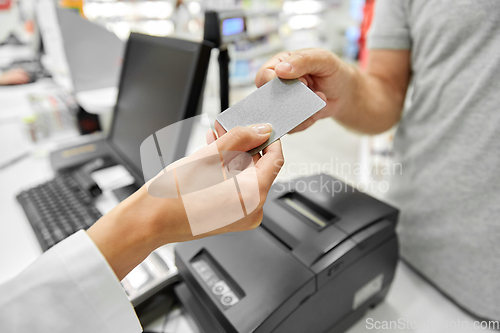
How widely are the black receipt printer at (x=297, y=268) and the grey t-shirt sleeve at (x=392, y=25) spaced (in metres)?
0.41

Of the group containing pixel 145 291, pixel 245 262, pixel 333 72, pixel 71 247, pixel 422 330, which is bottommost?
pixel 422 330

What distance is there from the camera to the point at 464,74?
2.06 feet

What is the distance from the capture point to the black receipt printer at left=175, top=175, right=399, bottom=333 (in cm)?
48

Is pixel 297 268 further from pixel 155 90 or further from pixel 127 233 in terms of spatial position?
pixel 155 90

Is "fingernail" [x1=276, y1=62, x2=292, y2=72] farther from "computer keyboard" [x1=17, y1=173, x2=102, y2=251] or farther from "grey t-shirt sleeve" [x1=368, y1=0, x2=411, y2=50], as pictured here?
"computer keyboard" [x1=17, y1=173, x2=102, y2=251]

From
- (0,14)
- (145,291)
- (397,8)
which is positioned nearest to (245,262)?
(145,291)

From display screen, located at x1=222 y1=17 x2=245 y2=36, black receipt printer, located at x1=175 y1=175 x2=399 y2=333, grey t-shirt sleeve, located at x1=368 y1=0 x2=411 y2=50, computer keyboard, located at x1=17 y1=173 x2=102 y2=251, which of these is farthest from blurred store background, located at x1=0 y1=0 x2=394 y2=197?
computer keyboard, located at x1=17 y1=173 x2=102 y2=251

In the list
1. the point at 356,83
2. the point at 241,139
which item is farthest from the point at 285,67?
the point at 356,83

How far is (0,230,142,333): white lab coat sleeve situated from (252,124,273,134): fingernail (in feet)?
0.90

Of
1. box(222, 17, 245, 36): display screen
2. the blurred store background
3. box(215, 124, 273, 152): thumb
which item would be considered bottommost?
the blurred store background

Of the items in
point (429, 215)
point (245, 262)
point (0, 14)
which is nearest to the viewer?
point (245, 262)

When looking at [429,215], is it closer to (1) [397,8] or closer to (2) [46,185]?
(1) [397,8]

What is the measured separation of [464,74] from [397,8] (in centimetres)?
25

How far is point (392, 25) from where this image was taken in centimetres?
77
